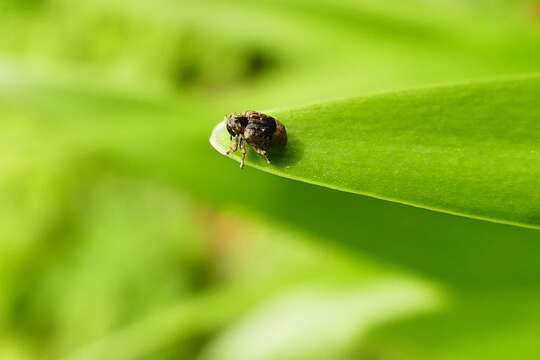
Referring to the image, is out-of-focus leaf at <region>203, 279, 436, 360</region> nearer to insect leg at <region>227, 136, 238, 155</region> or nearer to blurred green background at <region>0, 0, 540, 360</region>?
blurred green background at <region>0, 0, 540, 360</region>

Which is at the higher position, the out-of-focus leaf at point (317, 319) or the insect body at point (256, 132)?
the out-of-focus leaf at point (317, 319)

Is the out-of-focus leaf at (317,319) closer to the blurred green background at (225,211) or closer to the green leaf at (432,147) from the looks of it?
the blurred green background at (225,211)

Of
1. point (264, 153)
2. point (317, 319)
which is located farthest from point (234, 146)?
point (317, 319)

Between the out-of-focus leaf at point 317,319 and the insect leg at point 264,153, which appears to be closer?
the insect leg at point 264,153

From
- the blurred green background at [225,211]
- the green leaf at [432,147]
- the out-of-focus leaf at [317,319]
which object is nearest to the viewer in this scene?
the green leaf at [432,147]

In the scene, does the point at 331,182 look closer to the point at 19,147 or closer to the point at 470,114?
the point at 470,114

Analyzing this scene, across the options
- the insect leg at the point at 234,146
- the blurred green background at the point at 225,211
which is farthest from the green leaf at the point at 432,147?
the blurred green background at the point at 225,211

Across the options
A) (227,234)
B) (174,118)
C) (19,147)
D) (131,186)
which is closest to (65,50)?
(131,186)
